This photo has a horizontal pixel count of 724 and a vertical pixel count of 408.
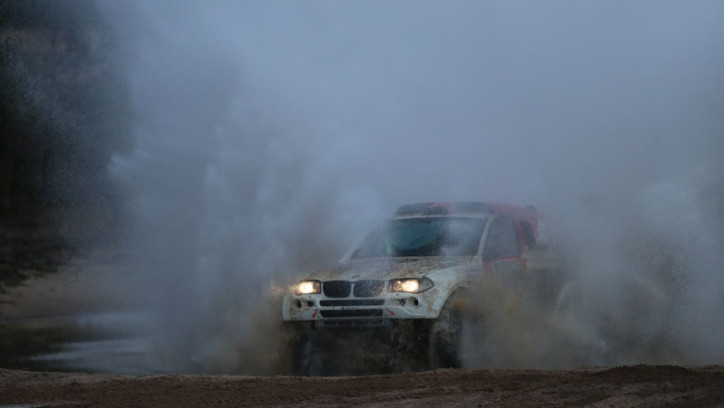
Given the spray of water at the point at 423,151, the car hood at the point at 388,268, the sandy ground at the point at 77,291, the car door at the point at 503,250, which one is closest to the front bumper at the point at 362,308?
the car hood at the point at 388,268

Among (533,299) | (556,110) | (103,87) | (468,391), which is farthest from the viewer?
(103,87)

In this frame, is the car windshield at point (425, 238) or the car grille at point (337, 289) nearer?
the car grille at point (337, 289)

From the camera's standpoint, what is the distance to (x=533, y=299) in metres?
10.1

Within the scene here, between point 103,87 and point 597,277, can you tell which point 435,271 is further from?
point 103,87

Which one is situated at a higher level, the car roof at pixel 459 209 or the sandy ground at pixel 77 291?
the sandy ground at pixel 77 291

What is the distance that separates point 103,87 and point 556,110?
15941 millimetres

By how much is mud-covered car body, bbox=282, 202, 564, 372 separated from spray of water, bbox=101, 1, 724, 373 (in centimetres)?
46

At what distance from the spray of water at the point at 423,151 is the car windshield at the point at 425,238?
693mm

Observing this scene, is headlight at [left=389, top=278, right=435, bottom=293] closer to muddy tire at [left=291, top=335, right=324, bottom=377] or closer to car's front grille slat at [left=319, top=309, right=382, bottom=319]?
car's front grille slat at [left=319, top=309, right=382, bottom=319]

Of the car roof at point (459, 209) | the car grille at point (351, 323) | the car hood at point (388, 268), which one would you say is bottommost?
the car grille at point (351, 323)

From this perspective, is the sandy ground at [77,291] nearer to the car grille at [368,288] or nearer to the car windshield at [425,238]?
A: the car windshield at [425,238]

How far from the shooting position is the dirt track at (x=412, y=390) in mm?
6918

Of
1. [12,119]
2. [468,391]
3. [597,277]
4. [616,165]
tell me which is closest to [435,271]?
[468,391]

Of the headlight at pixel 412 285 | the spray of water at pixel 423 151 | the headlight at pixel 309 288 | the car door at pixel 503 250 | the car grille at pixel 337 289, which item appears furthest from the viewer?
the spray of water at pixel 423 151
